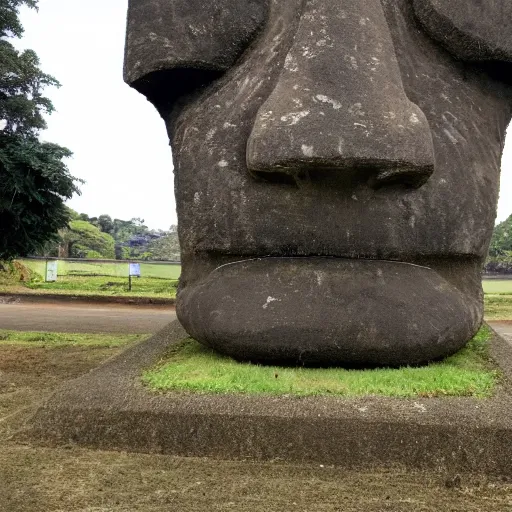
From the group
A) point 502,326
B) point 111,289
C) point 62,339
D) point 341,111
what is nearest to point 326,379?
point 341,111

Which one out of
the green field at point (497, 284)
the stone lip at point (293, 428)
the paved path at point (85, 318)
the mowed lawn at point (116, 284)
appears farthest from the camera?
the green field at point (497, 284)

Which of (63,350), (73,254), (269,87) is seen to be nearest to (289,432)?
(269,87)

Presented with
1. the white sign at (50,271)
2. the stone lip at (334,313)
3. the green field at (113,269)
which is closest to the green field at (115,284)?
the green field at (113,269)

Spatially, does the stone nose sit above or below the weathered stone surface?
below

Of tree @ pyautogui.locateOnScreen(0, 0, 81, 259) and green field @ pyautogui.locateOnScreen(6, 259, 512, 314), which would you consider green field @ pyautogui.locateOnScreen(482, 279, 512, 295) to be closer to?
green field @ pyautogui.locateOnScreen(6, 259, 512, 314)

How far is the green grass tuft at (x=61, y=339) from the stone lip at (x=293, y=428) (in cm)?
407

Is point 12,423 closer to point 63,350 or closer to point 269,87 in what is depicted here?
point 269,87

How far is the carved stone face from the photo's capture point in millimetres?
3184

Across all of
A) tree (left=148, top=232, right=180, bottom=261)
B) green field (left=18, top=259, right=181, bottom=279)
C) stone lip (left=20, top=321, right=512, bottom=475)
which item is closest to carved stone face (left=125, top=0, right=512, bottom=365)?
stone lip (left=20, top=321, right=512, bottom=475)

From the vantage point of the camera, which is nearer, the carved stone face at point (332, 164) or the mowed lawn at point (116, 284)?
the carved stone face at point (332, 164)

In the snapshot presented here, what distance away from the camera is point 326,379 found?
3062 millimetres

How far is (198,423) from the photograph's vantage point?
8.87ft

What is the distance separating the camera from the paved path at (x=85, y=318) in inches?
363

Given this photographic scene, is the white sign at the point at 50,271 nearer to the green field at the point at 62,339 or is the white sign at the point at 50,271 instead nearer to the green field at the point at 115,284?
the green field at the point at 115,284
